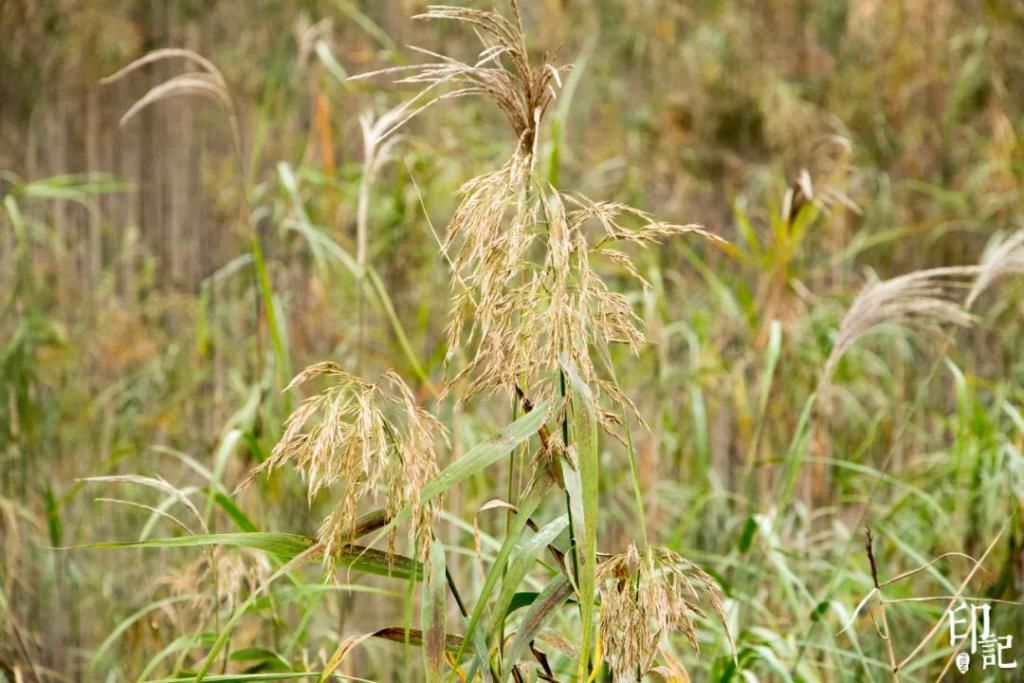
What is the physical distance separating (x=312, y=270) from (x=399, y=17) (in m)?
A: 1.11

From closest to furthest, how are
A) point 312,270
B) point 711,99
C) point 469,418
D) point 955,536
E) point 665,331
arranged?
point 955,536 < point 469,418 < point 665,331 < point 312,270 < point 711,99

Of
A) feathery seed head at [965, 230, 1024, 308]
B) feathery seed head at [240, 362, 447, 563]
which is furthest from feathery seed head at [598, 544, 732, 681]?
feathery seed head at [965, 230, 1024, 308]

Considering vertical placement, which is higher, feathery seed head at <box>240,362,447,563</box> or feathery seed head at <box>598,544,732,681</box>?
feathery seed head at <box>240,362,447,563</box>

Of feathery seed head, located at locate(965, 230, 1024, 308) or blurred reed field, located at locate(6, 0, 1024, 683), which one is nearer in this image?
blurred reed field, located at locate(6, 0, 1024, 683)

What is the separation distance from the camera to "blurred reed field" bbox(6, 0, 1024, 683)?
34.0 inches

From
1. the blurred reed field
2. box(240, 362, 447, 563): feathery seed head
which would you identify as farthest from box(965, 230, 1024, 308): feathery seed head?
box(240, 362, 447, 563): feathery seed head

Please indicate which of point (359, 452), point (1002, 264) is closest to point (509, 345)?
point (359, 452)

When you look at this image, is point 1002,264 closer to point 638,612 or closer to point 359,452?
point 638,612

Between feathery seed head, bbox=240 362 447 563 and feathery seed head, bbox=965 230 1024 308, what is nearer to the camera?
feathery seed head, bbox=240 362 447 563

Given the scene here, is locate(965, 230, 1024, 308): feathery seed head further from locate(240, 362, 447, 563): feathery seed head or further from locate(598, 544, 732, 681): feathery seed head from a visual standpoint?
locate(240, 362, 447, 563): feathery seed head

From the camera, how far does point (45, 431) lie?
85.0 inches

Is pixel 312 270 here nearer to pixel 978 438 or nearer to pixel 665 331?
pixel 665 331

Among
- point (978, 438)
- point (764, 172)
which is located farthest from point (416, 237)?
point (764, 172)

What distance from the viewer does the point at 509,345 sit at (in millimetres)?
830
